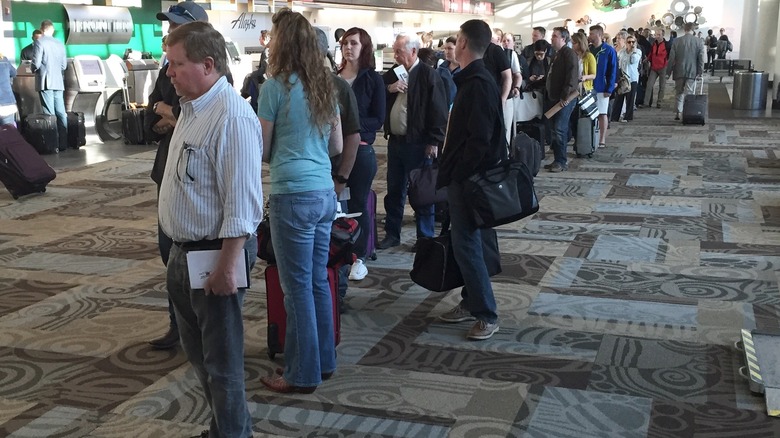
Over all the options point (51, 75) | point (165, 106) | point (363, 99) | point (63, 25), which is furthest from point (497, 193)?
point (63, 25)

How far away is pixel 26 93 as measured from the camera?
11633 mm

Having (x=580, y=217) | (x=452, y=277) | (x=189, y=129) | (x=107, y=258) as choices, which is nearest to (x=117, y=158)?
(x=107, y=258)

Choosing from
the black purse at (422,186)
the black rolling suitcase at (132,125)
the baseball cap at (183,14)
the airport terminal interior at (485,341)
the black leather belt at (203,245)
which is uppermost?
the baseball cap at (183,14)

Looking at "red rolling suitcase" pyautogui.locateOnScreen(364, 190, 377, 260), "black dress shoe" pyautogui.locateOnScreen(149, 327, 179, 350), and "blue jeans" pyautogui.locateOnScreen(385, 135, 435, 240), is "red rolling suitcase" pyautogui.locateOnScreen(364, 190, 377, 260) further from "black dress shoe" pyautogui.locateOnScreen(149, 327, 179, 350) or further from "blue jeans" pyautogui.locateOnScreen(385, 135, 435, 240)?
"black dress shoe" pyautogui.locateOnScreen(149, 327, 179, 350)

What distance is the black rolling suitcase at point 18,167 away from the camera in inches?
308

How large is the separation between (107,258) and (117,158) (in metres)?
5.22

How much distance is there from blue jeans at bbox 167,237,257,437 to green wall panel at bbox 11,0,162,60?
936 centimetres

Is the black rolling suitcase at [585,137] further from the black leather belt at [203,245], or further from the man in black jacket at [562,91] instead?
the black leather belt at [203,245]

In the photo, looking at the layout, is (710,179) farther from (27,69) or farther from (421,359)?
(27,69)

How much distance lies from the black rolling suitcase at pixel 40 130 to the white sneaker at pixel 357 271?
7.25 metres

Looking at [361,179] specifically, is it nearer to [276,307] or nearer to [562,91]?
[276,307]

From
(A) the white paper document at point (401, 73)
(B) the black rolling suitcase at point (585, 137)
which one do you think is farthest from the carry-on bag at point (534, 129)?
(A) the white paper document at point (401, 73)

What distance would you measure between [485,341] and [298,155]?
141 cm

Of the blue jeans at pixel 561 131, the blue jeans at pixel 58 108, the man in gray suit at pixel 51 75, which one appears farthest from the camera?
the blue jeans at pixel 58 108
